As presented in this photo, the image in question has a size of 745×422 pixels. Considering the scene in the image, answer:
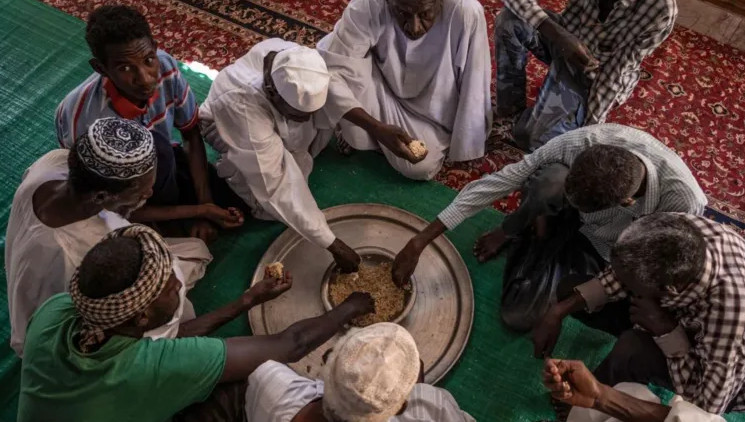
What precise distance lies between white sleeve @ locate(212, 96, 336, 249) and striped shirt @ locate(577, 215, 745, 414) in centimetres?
147

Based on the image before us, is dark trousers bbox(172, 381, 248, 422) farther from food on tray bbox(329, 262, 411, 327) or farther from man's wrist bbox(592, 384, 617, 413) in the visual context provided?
man's wrist bbox(592, 384, 617, 413)

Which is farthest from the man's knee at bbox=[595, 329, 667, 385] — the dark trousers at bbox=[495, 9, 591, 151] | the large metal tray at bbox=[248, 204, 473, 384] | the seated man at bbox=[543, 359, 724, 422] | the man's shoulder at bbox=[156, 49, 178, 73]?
the man's shoulder at bbox=[156, 49, 178, 73]

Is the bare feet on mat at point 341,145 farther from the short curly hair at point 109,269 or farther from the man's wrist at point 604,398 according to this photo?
the man's wrist at point 604,398

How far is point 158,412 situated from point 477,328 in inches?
59.0

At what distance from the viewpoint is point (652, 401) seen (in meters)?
2.18

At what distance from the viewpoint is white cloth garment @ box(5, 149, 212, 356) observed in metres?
2.16

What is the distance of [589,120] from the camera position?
10.5ft

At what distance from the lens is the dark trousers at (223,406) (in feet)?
7.35

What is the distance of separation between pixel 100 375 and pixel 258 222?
1472mm

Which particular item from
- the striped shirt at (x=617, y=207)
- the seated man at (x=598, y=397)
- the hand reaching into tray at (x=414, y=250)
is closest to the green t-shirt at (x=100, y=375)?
the hand reaching into tray at (x=414, y=250)

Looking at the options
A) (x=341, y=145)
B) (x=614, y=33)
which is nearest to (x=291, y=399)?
(x=341, y=145)

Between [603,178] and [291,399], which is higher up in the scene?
[603,178]

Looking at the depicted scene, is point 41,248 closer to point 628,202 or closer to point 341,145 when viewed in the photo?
point 341,145

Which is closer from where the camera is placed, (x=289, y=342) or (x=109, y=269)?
(x=109, y=269)
